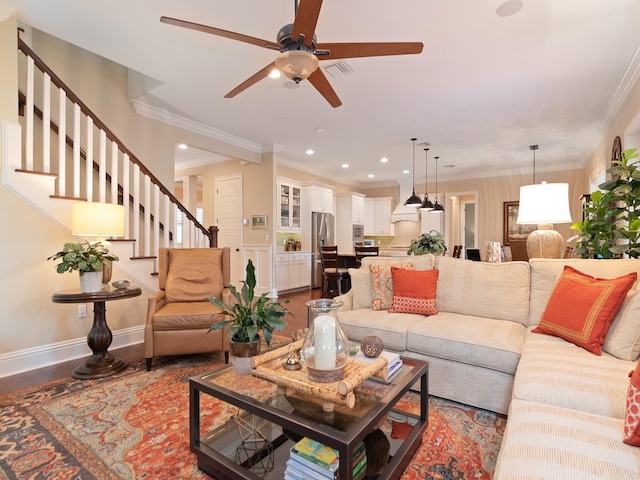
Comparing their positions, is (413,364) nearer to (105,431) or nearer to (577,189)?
(105,431)

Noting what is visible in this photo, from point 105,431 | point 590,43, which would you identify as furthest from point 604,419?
point 590,43

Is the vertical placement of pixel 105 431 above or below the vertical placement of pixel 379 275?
below

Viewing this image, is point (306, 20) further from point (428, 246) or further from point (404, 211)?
point (404, 211)

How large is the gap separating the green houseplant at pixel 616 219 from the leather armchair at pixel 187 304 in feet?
10.2

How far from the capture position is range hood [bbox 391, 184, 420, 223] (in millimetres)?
8531

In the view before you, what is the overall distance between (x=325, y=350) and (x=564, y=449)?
0.83m

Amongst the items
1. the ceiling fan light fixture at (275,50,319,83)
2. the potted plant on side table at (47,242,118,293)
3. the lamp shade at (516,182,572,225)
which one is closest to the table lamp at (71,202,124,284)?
the potted plant on side table at (47,242,118,293)

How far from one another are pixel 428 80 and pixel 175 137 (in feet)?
11.4

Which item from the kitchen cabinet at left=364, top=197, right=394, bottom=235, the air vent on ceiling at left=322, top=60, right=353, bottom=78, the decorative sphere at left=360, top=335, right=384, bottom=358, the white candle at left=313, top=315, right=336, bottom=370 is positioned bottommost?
the decorative sphere at left=360, top=335, right=384, bottom=358

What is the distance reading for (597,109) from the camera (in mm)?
4234

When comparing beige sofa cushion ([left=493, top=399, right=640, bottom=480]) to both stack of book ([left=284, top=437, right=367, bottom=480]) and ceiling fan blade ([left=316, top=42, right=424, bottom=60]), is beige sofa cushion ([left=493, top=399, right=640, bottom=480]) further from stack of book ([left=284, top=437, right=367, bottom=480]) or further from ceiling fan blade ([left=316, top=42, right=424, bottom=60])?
ceiling fan blade ([left=316, top=42, right=424, bottom=60])

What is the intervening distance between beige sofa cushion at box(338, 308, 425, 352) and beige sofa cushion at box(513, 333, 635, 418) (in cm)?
78

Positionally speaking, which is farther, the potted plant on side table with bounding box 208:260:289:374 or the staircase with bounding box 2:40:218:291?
the staircase with bounding box 2:40:218:291

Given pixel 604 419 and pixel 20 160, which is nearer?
pixel 604 419
